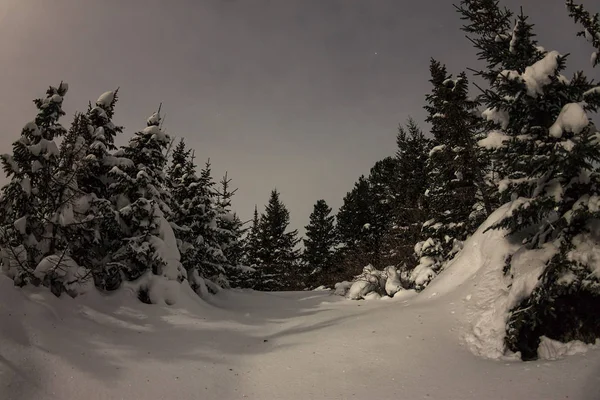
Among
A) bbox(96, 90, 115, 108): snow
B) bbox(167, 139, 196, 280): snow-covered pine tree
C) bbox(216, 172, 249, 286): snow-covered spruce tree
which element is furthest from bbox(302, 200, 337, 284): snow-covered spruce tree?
bbox(96, 90, 115, 108): snow

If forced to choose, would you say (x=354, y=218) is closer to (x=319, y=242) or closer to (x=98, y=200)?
(x=319, y=242)

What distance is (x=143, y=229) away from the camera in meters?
12.9

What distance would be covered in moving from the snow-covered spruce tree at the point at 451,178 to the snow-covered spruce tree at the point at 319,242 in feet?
76.2

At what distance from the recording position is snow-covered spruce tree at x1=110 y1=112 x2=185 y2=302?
12.3 meters

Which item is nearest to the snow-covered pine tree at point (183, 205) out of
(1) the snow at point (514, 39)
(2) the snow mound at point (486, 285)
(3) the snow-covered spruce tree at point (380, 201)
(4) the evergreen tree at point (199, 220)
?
(4) the evergreen tree at point (199, 220)

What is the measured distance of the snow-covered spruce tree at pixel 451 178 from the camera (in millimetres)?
16016

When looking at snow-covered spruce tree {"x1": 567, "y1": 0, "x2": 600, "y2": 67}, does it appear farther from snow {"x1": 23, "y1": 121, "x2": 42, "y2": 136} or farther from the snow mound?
snow {"x1": 23, "y1": 121, "x2": 42, "y2": 136}

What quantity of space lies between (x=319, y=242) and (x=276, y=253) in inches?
268

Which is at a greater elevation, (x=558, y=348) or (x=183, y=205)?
(x=183, y=205)

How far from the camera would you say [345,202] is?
44344 mm

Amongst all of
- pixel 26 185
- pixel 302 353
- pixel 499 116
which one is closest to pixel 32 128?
pixel 26 185

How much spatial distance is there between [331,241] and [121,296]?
34.0 meters

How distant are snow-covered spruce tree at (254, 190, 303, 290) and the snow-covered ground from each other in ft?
81.9

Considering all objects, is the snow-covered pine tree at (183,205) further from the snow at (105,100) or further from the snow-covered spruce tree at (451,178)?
the snow-covered spruce tree at (451,178)
